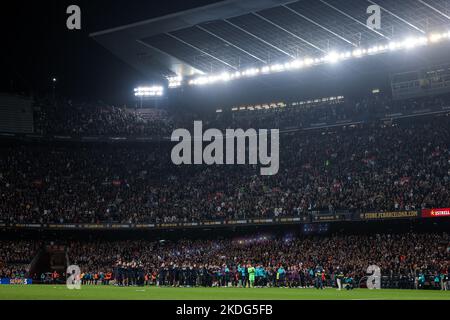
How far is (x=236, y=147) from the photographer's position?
58.1 meters

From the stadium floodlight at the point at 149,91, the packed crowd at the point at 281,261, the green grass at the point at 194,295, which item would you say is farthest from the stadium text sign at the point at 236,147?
the green grass at the point at 194,295

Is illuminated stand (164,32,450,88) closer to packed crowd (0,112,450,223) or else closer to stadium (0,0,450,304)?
stadium (0,0,450,304)

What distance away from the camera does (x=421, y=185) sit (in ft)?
146

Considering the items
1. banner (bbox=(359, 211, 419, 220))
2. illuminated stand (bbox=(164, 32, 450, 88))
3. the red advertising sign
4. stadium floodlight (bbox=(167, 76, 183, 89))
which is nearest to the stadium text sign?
stadium floodlight (bbox=(167, 76, 183, 89))

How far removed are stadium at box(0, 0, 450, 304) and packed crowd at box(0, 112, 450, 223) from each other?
0.57ft

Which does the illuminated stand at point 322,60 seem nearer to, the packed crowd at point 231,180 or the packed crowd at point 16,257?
the packed crowd at point 231,180

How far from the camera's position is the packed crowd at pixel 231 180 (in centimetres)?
4734

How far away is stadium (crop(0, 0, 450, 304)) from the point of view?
43.4m

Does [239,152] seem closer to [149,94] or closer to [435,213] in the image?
[149,94]

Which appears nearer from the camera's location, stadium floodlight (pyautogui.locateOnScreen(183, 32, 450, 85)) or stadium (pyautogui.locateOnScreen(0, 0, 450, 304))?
stadium (pyautogui.locateOnScreen(0, 0, 450, 304))

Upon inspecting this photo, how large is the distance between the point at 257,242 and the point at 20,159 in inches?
935

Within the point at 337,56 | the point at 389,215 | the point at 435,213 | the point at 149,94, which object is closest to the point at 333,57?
the point at 337,56

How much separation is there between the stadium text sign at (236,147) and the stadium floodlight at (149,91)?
285 inches

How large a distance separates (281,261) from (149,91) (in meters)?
28.2
